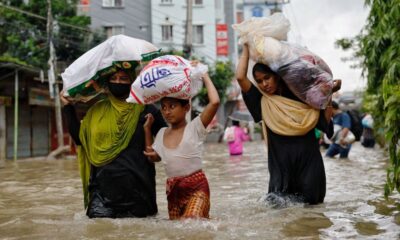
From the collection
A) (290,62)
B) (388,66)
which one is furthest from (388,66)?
(290,62)

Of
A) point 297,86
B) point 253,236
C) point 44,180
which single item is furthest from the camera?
point 44,180

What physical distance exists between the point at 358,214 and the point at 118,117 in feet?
7.36

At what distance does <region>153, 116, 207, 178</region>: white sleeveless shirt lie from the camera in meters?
4.38

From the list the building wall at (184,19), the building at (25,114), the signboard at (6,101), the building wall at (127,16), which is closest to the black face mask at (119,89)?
the building at (25,114)

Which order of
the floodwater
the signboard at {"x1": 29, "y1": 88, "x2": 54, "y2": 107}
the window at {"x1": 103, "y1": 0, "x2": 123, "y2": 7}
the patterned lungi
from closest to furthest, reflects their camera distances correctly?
the floodwater
the patterned lungi
the signboard at {"x1": 29, "y1": 88, "x2": 54, "y2": 107}
the window at {"x1": 103, "y1": 0, "x2": 123, "y2": 7}

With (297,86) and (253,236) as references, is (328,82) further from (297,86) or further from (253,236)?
(253,236)

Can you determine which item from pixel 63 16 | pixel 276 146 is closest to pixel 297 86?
pixel 276 146

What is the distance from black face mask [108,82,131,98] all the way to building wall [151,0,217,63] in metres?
34.6

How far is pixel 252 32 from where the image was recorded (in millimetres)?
5102

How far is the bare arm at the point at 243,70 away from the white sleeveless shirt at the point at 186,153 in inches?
34.0

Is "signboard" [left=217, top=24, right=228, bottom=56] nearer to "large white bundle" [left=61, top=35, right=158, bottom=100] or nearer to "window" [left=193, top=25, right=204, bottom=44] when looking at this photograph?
"window" [left=193, top=25, right=204, bottom=44]

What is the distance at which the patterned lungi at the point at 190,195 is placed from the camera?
428cm

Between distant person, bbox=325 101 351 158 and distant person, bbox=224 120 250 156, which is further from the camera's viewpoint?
distant person, bbox=224 120 250 156

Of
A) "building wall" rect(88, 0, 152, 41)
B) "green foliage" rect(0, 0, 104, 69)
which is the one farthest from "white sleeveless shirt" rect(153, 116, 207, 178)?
"building wall" rect(88, 0, 152, 41)
